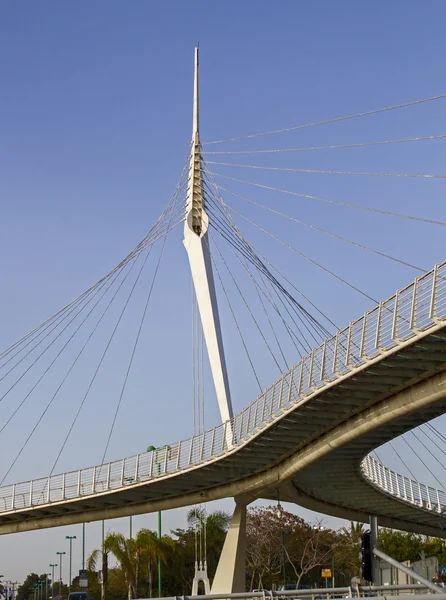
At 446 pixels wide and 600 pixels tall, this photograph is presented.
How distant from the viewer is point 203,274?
1779 inches

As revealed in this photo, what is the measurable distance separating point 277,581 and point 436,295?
6329 centimetres

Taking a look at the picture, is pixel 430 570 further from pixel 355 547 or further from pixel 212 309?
pixel 355 547

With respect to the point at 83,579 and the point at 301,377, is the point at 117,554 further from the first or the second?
the point at 301,377

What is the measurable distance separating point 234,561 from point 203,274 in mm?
13964

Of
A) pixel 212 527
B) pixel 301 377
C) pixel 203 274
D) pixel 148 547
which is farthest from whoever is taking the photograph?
pixel 212 527

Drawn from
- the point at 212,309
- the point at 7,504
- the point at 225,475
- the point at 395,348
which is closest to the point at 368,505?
the point at 225,475

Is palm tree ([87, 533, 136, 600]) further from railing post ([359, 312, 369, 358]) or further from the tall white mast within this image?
railing post ([359, 312, 369, 358])

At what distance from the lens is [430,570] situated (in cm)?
2900

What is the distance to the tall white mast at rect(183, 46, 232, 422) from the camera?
42656mm

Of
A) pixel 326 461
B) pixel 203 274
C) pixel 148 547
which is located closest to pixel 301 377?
pixel 326 461

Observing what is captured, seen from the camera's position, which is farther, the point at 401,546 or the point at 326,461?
the point at 401,546

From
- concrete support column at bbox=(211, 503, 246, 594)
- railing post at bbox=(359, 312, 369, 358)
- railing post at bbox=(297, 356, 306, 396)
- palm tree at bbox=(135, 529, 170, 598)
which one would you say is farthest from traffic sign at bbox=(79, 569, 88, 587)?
railing post at bbox=(359, 312, 369, 358)

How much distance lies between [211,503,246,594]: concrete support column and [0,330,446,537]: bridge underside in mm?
1396

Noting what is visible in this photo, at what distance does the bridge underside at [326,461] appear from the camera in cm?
2873
